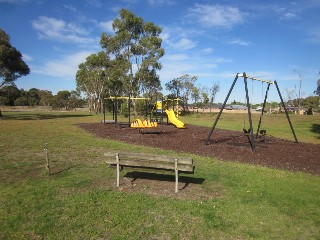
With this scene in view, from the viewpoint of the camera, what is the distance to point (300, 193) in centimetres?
732

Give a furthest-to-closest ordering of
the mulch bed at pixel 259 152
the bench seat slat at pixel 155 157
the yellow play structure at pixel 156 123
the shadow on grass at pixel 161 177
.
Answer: the yellow play structure at pixel 156 123 < the mulch bed at pixel 259 152 < the shadow on grass at pixel 161 177 < the bench seat slat at pixel 155 157

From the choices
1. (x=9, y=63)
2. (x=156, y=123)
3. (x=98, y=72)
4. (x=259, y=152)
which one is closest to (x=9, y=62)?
(x=9, y=63)

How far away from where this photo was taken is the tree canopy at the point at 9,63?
3656 cm

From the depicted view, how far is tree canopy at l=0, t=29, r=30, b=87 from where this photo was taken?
36.6 meters

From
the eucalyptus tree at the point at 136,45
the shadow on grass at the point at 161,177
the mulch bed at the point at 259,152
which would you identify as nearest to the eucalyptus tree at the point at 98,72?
the eucalyptus tree at the point at 136,45

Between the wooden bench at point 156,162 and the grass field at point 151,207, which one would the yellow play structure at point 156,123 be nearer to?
the grass field at point 151,207

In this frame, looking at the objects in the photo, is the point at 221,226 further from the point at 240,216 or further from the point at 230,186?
the point at 230,186

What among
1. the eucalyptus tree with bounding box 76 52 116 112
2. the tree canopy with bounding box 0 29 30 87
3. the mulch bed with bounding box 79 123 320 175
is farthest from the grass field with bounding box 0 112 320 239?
the eucalyptus tree with bounding box 76 52 116 112

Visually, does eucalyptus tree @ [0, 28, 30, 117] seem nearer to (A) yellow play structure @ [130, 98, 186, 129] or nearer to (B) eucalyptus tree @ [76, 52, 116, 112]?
(B) eucalyptus tree @ [76, 52, 116, 112]

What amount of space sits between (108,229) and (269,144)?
12567 mm

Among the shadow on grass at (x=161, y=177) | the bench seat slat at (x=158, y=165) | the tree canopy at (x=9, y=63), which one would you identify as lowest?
the shadow on grass at (x=161, y=177)

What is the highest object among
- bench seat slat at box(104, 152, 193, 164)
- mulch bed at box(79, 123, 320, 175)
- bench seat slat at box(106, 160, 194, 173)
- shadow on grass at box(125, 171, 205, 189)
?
bench seat slat at box(104, 152, 193, 164)

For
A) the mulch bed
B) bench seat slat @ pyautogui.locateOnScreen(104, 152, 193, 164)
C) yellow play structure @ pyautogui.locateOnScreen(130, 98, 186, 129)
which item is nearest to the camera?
bench seat slat @ pyautogui.locateOnScreen(104, 152, 193, 164)

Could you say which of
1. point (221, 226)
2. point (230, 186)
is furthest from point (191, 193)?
point (221, 226)
